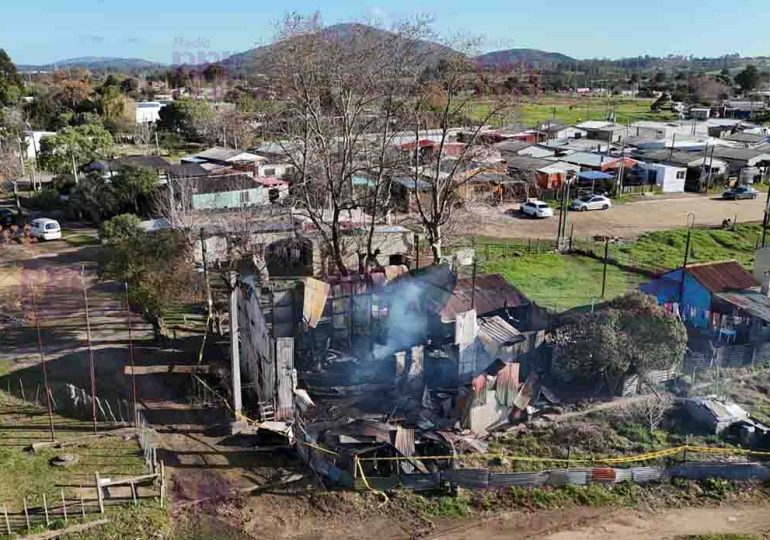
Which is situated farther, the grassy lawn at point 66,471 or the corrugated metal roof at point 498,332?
the corrugated metal roof at point 498,332

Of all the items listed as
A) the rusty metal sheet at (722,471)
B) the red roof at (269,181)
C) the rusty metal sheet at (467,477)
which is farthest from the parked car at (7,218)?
the rusty metal sheet at (722,471)

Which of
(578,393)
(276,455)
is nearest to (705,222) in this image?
(578,393)

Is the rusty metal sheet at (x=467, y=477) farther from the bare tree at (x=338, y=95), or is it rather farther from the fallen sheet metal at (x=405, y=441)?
the bare tree at (x=338, y=95)

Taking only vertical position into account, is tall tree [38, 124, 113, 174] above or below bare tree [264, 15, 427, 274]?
below

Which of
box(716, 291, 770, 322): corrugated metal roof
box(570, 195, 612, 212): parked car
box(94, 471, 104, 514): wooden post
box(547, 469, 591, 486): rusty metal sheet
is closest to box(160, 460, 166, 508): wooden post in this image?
box(94, 471, 104, 514): wooden post

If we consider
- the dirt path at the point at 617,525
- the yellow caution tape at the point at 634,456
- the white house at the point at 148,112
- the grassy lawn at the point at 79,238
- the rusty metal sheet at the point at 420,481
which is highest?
the white house at the point at 148,112

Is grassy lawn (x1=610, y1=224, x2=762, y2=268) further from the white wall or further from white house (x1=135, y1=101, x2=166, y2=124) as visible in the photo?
white house (x1=135, y1=101, x2=166, y2=124)

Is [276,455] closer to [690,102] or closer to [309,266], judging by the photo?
[309,266]
